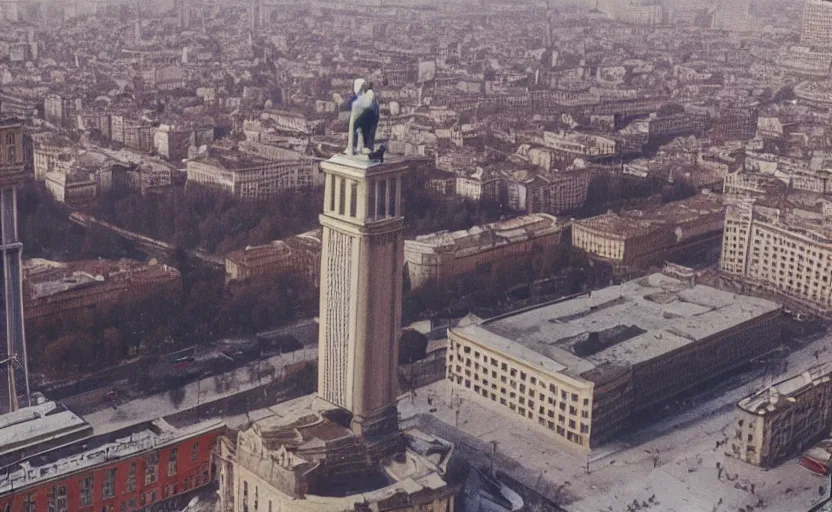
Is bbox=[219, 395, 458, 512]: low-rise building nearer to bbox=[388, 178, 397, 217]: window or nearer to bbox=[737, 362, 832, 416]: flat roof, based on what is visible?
bbox=[388, 178, 397, 217]: window

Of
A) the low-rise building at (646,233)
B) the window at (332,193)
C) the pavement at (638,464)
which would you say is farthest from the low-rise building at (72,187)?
the window at (332,193)

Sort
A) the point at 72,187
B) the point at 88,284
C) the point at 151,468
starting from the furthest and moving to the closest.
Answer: the point at 72,187 → the point at 88,284 → the point at 151,468

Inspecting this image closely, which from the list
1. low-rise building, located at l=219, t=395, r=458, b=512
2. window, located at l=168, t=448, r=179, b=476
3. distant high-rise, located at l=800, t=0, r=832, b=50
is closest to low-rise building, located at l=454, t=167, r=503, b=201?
distant high-rise, located at l=800, t=0, r=832, b=50

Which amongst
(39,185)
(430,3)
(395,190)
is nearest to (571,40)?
(430,3)

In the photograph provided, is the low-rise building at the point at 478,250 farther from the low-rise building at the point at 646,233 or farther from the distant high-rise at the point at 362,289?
the distant high-rise at the point at 362,289

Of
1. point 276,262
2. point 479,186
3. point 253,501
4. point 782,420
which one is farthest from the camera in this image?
point 479,186

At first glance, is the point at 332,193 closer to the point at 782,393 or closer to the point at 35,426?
the point at 35,426

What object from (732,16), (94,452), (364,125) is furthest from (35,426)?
(732,16)
